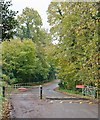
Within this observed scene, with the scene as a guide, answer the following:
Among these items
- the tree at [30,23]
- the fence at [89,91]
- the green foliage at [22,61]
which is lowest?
the fence at [89,91]

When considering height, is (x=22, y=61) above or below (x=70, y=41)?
below

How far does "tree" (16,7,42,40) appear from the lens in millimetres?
12898

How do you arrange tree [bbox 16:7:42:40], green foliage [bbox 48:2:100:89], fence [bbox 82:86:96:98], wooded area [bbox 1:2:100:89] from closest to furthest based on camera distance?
wooded area [bbox 1:2:100:89]
green foliage [bbox 48:2:100:89]
fence [bbox 82:86:96:98]
tree [bbox 16:7:42:40]

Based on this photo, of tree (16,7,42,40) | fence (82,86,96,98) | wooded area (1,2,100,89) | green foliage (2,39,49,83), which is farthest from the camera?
tree (16,7,42,40)

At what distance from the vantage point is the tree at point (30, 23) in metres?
12.9

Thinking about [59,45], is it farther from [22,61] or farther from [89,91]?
[22,61]

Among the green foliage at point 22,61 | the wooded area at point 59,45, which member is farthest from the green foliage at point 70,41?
the green foliage at point 22,61

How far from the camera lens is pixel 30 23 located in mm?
13352

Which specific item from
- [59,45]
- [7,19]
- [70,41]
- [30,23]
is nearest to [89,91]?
[70,41]

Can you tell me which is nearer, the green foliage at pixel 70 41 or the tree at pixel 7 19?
the tree at pixel 7 19

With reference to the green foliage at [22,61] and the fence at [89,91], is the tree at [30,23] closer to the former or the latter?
the green foliage at [22,61]

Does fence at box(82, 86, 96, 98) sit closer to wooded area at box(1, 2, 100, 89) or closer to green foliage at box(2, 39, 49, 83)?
wooded area at box(1, 2, 100, 89)

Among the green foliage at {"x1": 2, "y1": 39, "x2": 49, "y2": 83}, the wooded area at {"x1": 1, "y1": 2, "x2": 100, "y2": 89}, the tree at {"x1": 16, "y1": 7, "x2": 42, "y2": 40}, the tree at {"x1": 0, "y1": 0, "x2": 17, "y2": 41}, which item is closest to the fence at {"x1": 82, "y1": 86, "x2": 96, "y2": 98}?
the wooded area at {"x1": 1, "y1": 2, "x2": 100, "y2": 89}

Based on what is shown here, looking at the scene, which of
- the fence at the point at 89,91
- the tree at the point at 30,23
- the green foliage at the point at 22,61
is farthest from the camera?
the tree at the point at 30,23
